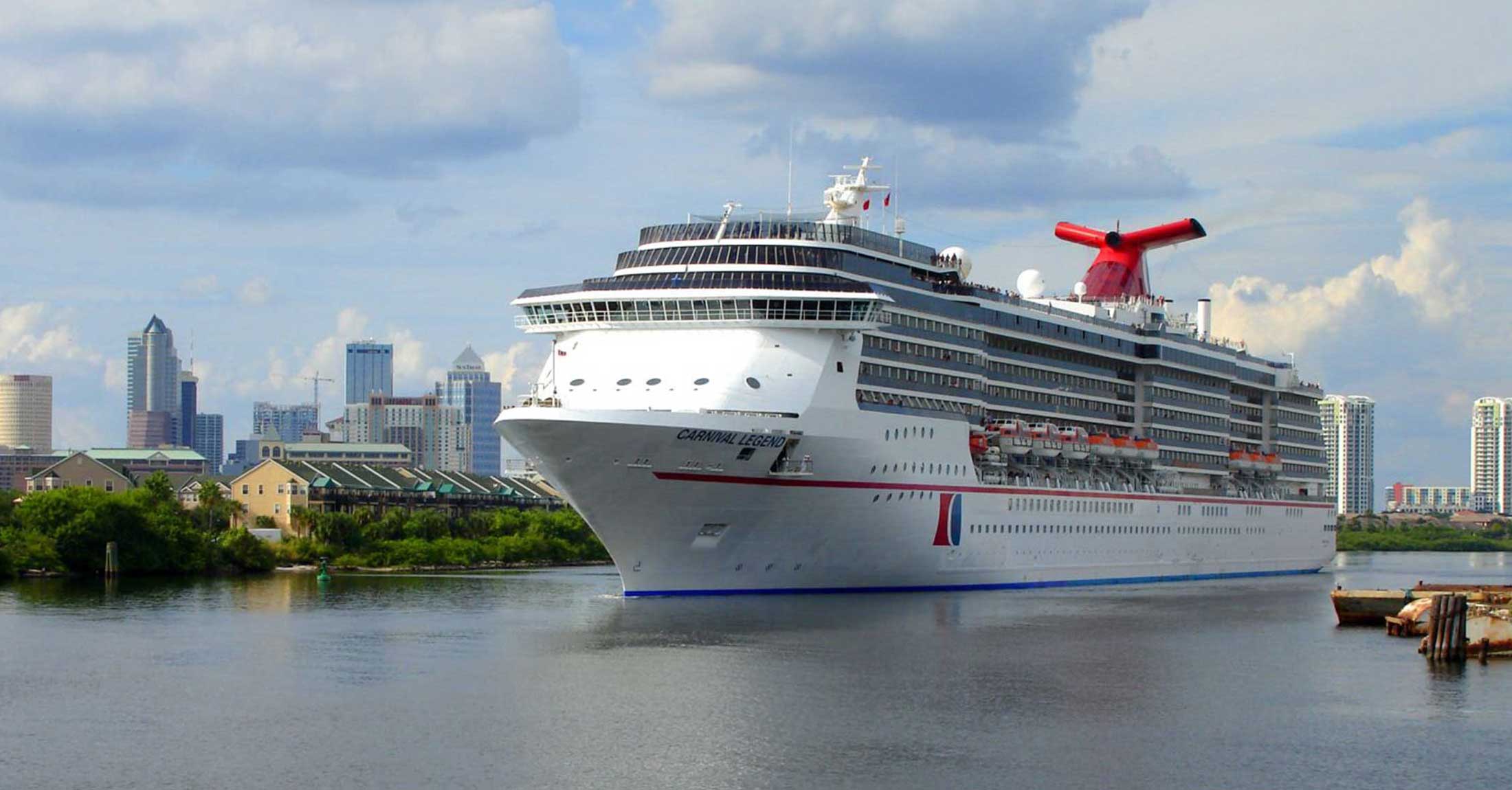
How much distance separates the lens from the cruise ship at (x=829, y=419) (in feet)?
203

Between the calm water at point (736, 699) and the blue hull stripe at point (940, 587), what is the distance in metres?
0.87

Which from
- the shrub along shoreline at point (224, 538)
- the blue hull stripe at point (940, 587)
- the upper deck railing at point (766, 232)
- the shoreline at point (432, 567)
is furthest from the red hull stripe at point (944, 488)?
the shoreline at point (432, 567)

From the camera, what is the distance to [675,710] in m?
41.3

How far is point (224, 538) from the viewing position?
10656 centimetres

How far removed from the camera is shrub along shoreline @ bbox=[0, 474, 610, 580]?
311 feet

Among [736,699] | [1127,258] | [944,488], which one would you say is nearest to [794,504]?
[944,488]

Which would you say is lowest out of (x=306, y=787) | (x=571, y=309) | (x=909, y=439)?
(x=306, y=787)

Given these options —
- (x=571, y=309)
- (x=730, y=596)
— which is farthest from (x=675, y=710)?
(x=571, y=309)

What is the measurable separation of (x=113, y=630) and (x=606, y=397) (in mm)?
17651

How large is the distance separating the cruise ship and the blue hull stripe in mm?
106

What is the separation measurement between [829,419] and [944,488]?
831 cm

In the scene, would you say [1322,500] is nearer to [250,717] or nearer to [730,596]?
[730,596]

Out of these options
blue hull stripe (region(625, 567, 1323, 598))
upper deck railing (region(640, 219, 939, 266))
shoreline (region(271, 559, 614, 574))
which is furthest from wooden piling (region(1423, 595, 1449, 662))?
shoreline (region(271, 559, 614, 574))

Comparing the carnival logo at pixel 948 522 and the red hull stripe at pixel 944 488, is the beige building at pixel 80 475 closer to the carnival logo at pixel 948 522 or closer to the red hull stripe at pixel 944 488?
the red hull stripe at pixel 944 488
